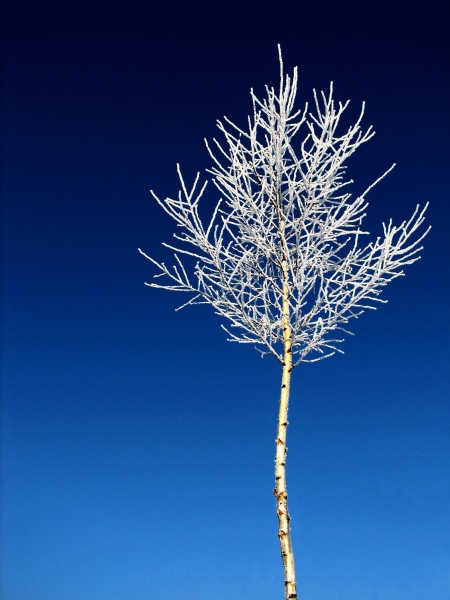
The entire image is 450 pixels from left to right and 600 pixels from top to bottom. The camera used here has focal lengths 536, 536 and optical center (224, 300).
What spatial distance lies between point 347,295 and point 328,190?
Answer: 107cm

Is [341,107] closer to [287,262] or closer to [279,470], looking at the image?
[287,262]

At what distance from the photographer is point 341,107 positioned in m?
5.50

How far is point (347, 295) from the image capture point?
520 cm

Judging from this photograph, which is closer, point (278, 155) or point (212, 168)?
point (278, 155)

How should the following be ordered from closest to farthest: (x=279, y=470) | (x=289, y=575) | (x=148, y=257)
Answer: (x=289, y=575), (x=279, y=470), (x=148, y=257)

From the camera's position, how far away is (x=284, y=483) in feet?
14.0

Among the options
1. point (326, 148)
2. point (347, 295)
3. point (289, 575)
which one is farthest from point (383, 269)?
point (289, 575)

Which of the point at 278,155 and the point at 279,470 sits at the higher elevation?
the point at 278,155

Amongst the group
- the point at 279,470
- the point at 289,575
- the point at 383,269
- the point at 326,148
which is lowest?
the point at 289,575

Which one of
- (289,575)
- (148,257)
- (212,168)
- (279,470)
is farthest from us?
(212,168)

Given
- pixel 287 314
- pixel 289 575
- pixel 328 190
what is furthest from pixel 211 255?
pixel 289 575

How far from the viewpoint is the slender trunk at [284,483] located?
3.94 meters

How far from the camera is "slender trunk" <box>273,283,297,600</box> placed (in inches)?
155

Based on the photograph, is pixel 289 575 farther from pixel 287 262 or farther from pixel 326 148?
pixel 326 148
